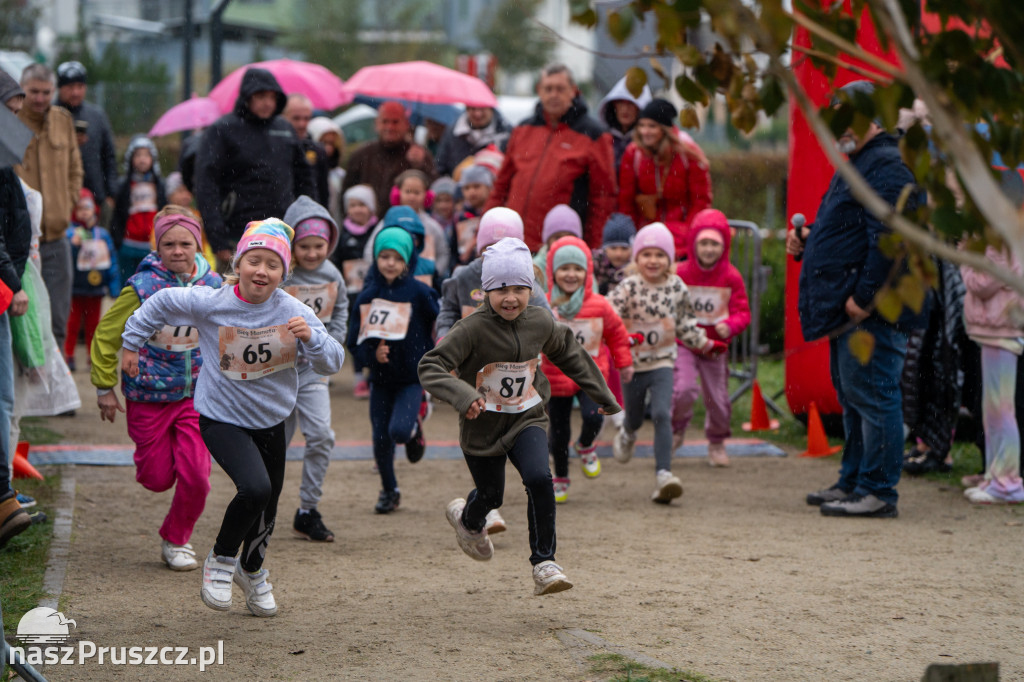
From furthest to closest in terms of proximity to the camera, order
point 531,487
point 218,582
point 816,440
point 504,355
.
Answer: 1. point 816,440
2. point 504,355
3. point 531,487
4. point 218,582

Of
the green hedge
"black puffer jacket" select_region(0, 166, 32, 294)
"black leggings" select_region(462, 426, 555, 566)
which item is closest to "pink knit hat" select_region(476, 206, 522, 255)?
"black leggings" select_region(462, 426, 555, 566)

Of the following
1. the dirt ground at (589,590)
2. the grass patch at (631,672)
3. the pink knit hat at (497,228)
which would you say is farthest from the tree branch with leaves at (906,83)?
the pink knit hat at (497,228)

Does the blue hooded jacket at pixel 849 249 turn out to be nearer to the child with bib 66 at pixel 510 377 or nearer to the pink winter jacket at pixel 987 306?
the pink winter jacket at pixel 987 306

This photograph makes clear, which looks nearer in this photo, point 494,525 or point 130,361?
point 130,361

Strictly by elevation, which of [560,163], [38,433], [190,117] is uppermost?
[190,117]

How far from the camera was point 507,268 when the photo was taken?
574cm

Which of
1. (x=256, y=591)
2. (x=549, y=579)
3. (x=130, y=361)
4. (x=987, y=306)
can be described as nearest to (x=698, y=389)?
(x=987, y=306)

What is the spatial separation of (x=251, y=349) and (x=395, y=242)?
90.0 inches

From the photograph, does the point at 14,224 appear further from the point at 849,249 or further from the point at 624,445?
the point at 849,249

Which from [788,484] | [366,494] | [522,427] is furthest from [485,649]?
[788,484]

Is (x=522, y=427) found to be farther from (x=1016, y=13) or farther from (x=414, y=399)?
(x=1016, y=13)

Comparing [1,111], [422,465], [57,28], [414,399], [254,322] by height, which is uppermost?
[57,28]

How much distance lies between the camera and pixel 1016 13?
2.80 m

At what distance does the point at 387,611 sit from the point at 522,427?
0.98 metres
